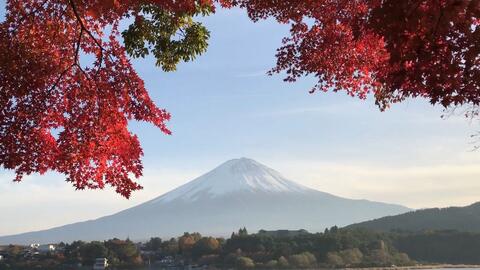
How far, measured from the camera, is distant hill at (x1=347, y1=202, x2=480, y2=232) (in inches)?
3004

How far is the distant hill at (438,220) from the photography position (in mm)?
76312

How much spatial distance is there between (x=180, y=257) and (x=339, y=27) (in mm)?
68929

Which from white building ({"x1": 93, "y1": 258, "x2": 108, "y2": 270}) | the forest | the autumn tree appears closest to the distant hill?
the forest

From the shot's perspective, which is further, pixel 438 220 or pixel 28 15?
pixel 438 220

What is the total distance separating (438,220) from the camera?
79438mm

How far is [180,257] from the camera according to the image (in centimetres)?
7375

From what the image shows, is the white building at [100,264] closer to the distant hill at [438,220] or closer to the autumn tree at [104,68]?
the distant hill at [438,220]

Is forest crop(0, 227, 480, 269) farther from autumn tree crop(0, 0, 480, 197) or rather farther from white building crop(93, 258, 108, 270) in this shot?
autumn tree crop(0, 0, 480, 197)

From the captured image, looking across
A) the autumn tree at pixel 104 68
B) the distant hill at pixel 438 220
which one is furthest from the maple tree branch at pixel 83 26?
the distant hill at pixel 438 220

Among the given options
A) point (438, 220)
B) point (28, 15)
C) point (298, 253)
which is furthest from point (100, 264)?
point (28, 15)

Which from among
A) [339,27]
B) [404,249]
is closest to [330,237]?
[404,249]

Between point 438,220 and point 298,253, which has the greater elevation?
point 438,220

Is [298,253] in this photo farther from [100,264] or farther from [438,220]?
[438,220]

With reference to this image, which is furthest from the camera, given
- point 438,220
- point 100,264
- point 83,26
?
point 438,220
